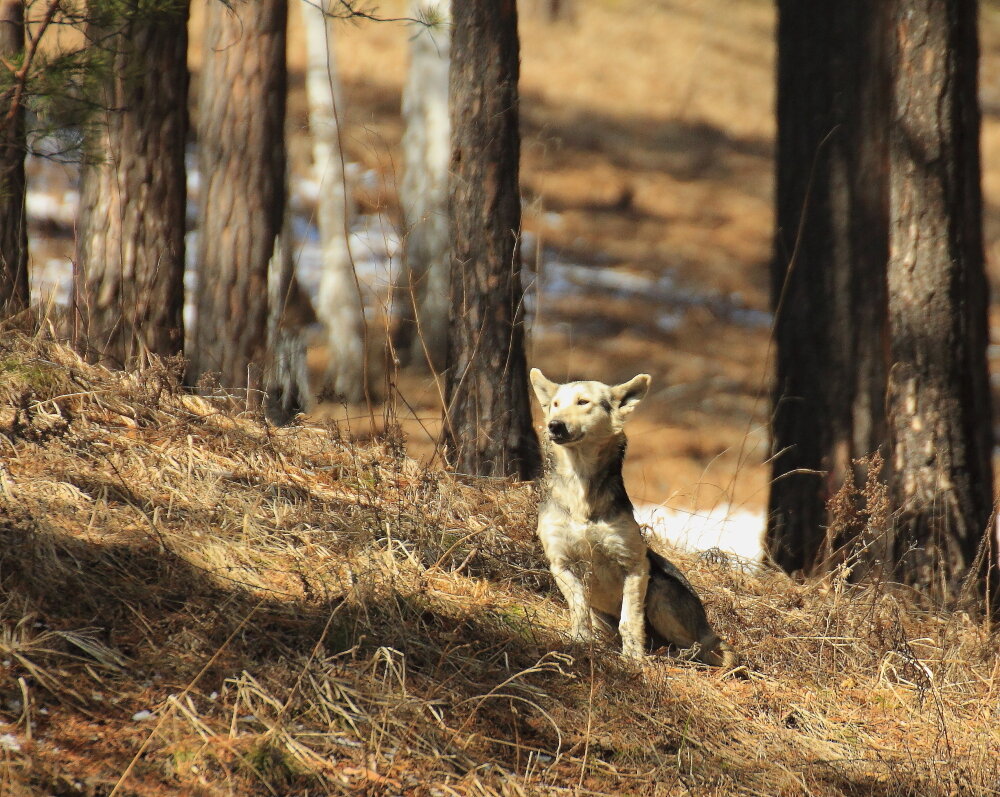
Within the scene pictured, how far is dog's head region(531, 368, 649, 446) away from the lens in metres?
4.77

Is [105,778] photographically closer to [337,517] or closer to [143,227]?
[337,517]

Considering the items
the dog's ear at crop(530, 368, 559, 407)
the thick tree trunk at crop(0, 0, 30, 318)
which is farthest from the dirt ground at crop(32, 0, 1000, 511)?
the dog's ear at crop(530, 368, 559, 407)

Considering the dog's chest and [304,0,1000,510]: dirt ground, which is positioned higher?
[304,0,1000,510]: dirt ground

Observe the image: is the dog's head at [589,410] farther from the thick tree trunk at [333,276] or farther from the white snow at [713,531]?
the thick tree trunk at [333,276]

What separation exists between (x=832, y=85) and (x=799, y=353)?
6.93 ft

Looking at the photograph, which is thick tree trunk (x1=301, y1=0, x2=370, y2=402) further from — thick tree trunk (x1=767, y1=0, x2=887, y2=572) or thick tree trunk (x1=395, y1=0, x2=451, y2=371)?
thick tree trunk (x1=767, y1=0, x2=887, y2=572)

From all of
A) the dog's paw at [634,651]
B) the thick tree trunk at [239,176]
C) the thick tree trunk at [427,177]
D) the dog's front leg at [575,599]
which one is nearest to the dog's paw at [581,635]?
the dog's front leg at [575,599]

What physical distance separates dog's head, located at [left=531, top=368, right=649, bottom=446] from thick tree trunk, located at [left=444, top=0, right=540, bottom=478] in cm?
219

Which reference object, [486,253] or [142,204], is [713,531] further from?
[142,204]

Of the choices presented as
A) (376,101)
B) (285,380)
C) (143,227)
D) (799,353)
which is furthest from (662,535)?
(376,101)

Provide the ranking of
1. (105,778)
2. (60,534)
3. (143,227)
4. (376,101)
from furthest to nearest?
(376,101)
(143,227)
(60,534)
(105,778)

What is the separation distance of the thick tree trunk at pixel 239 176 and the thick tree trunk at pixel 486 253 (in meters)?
2.78

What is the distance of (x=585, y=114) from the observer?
27.4 meters

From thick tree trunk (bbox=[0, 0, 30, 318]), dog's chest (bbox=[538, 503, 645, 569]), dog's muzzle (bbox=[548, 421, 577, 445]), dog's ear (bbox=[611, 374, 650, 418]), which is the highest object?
thick tree trunk (bbox=[0, 0, 30, 318])
